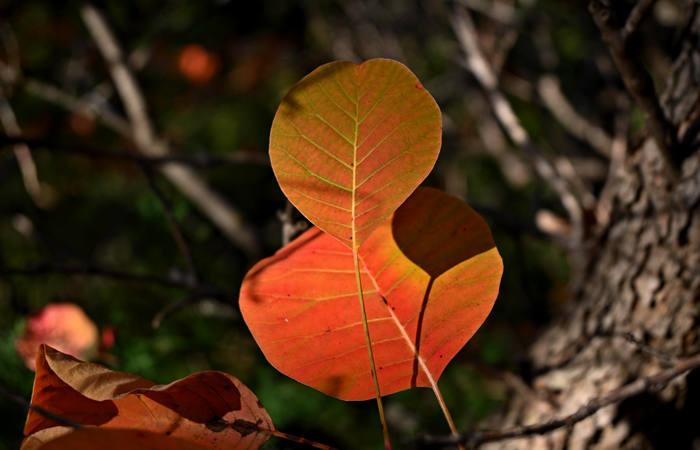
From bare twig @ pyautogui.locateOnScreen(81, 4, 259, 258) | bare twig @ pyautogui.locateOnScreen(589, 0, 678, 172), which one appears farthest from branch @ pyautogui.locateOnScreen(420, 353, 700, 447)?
bare twig @ pyautogui.locateOnScreen(81, 4, 259, 258)

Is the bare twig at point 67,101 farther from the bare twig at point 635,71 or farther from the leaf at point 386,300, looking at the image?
the bare twig at point 635,71

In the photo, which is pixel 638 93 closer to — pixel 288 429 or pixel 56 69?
pixel 288 429

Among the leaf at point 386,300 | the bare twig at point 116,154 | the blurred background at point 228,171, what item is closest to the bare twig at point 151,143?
the blurred background at point 228,171

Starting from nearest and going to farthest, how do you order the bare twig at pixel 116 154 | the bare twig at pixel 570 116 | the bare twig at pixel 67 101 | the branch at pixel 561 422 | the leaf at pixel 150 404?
the branch at pixel 561 422
the leaf at pixel 150 404
the bare twig at pixel 116 154
the bare twig at pixel 570 116
the bare twig at pixel 67 101

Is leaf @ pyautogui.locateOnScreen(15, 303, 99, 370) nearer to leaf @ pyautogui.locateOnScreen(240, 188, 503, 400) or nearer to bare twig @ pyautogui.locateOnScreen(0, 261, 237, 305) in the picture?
bare twig @ pyautogui.locateOnScreen(0, 261, 237, 305)

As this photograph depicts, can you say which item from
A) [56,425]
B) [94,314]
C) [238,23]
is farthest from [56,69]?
[56,425]
